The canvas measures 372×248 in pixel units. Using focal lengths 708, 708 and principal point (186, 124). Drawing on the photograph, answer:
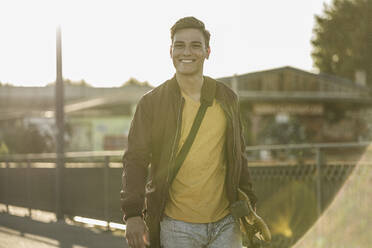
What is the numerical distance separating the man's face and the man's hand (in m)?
0.78

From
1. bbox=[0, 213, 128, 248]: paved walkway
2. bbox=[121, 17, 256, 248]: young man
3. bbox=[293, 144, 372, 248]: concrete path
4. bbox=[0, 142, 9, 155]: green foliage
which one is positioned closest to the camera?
bbox=[121, 17, 256, 248]: young man

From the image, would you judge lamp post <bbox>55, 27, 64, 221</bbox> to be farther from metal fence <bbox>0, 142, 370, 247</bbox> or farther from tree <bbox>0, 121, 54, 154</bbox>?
tree <bbox>0, 121, 54, 154</bbox>

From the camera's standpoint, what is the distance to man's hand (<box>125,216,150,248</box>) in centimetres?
321

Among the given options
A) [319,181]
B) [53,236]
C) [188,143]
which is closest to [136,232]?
[188,143]

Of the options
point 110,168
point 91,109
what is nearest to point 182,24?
point 110,168

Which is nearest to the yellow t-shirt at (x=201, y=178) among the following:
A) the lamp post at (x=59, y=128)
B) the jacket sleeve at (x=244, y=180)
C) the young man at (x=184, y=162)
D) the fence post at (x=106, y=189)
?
the young man at (x=184, y=162)

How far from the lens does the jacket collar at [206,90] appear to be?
3.47 meters

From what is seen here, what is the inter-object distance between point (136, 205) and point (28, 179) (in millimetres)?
Result: 12576

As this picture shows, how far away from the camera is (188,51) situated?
346 cm

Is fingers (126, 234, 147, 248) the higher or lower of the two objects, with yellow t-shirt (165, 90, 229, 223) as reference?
lower

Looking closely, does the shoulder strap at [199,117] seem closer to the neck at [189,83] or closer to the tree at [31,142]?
the neck at [189,83]

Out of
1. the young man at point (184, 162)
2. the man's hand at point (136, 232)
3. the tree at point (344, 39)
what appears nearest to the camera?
the man's hand at point (136, 232)

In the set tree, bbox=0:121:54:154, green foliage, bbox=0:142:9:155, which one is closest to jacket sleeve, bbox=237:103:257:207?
green foliage, bbox=0:142:9:155

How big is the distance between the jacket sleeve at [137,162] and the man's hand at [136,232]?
1.1 inches
